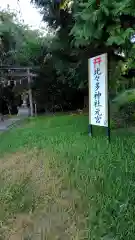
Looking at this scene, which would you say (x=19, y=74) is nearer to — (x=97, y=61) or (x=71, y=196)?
(x=97, y=61)

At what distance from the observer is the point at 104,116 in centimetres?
548

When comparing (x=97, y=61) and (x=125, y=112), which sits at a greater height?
(x=97, y=61)

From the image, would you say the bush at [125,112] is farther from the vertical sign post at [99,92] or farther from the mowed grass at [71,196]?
the mowed grass at [71,196]

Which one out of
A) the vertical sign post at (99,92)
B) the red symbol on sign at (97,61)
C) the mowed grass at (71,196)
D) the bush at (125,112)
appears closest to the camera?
the mowed grass at (71,196)

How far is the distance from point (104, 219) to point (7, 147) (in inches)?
152

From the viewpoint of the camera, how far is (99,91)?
5.67 meters

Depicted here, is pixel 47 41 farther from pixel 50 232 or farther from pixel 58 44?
pixel 50 232

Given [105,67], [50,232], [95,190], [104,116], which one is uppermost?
[105,67]

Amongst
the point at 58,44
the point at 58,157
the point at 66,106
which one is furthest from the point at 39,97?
the point at 58,157

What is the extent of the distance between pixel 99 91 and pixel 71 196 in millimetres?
3045

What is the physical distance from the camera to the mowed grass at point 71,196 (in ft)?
7.91

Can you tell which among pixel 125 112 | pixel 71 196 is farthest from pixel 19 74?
pixel 71 196

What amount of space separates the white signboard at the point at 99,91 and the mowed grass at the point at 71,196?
3.89 feet

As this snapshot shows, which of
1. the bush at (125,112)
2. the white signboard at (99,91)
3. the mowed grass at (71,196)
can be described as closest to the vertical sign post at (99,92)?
the white signboard at (99,91)
